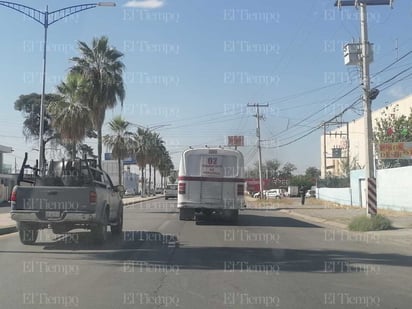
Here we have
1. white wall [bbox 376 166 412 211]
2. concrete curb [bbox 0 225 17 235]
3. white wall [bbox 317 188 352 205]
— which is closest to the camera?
concrete curb [bbox 0 225 17 235]

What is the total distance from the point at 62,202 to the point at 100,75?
2105 centimetres

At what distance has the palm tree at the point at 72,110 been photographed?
107 feet

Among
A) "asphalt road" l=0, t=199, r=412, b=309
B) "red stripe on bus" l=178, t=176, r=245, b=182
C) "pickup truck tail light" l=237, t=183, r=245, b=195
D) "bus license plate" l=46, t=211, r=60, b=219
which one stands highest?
"red stripe on bus" l=178, t=176, r=245, b=182

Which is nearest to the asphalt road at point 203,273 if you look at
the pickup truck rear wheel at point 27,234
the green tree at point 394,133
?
the pickup truck rear wheel at point 27,234

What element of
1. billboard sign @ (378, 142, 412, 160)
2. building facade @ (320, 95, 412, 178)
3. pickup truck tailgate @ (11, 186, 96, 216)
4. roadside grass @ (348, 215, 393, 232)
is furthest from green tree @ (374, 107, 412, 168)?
pickup truck tailgate @ (11, 186, 96, 216)

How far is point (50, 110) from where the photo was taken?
108 ft

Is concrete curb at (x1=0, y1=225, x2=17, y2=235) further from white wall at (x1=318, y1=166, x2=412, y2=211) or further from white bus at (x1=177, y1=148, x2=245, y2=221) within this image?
white wall at (x1=318, y1=166, x2=412, y2=211)

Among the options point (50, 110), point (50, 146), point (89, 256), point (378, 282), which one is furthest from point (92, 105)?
point (50, 146)

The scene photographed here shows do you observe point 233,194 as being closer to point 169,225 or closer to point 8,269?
point 169,225

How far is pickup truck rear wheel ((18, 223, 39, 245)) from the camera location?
15695 millimetres

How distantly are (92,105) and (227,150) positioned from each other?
12468 mm

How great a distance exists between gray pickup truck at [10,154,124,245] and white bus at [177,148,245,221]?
25.9 feet

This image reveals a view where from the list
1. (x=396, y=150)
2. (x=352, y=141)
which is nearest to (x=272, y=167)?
(x=352, y=141)

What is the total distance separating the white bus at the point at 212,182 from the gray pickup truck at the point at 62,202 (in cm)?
791
